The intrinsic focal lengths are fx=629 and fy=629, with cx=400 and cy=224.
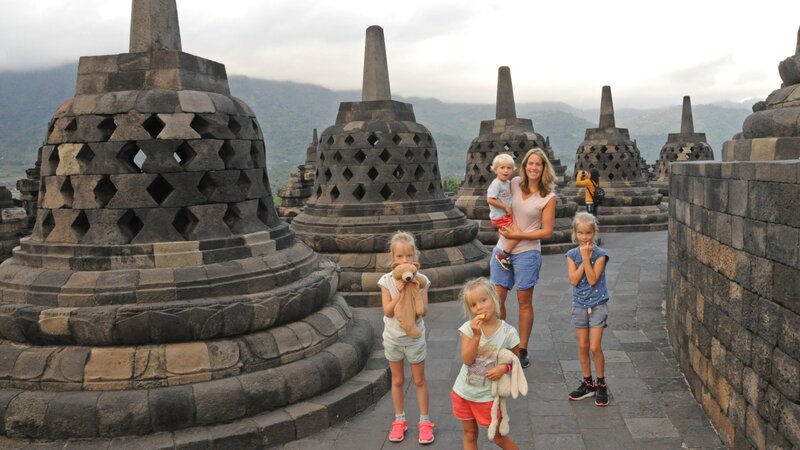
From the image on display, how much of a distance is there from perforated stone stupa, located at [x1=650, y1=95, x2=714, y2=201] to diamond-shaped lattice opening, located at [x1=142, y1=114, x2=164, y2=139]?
19.1 m

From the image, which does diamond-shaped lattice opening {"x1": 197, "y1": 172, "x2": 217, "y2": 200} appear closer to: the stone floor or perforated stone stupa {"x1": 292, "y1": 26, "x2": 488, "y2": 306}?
the stone floor

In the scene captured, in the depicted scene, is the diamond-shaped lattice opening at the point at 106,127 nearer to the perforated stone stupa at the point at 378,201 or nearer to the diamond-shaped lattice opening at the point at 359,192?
the perforated stone stupa at the point at 378,201

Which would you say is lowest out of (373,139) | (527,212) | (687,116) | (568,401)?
(568,401)

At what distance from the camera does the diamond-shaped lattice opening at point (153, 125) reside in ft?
15.1

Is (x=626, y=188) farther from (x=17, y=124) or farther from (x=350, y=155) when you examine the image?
(x=17, y=124)

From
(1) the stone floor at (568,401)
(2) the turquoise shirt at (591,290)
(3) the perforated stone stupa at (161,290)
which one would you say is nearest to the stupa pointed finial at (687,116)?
(1) the stone floor at (568,401)

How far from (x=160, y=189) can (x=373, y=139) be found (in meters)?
4.50

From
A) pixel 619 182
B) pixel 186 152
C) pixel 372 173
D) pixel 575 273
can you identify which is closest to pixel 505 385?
pixel 575 273

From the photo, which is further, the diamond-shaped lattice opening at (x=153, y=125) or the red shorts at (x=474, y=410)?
the diamond-shaped lattice opening at (x=153, y=125)

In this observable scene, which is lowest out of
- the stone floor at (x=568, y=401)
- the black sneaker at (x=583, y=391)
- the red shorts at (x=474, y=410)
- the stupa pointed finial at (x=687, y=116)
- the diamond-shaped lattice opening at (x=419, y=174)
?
the stone floor at (x=568, y=401)

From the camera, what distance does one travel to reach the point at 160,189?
15.4 feet

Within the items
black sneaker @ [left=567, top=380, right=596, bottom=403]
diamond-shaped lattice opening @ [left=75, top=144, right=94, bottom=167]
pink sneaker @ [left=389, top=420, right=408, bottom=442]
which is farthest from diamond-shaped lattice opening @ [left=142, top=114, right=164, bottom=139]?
black sneaker @ [left=567, top=380, right=596, bottom=403]

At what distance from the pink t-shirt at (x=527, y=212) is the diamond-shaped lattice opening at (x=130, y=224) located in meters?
2.88

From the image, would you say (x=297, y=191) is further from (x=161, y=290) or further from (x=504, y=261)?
(x=161, y=290)
